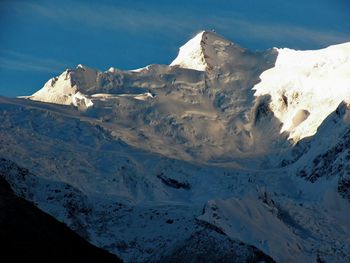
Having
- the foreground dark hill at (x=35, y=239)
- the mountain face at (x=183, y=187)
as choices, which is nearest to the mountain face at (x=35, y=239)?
the foreground dark hill at (x=35, y=239)

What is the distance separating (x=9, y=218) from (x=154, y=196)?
244ft

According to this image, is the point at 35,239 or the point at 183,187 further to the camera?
the point at 183,187

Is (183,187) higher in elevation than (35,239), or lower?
lower

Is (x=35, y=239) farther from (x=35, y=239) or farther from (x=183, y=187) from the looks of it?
(x=183, y=187)

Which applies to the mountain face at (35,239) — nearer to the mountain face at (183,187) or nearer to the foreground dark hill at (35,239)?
the foreground dark hill at (35,239)

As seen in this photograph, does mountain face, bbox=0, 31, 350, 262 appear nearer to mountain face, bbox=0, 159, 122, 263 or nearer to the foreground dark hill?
mountain face, bbox=0, 159, 122, 263

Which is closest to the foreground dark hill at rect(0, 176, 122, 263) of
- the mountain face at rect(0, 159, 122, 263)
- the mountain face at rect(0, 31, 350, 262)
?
the mountain face at rect(0, 159, 122, 263)

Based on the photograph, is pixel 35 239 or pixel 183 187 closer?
pixel 35 239

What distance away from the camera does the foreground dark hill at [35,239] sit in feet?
292

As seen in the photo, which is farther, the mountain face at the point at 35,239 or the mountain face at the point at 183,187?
the mountain face at the point at 183,187

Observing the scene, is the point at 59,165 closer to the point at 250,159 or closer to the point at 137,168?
the point at 137,168

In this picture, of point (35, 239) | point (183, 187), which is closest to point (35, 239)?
point (35, 239)

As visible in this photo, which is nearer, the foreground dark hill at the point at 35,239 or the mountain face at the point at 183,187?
the foreground dark hill at the point at 35,239

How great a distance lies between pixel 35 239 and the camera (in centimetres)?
9138
